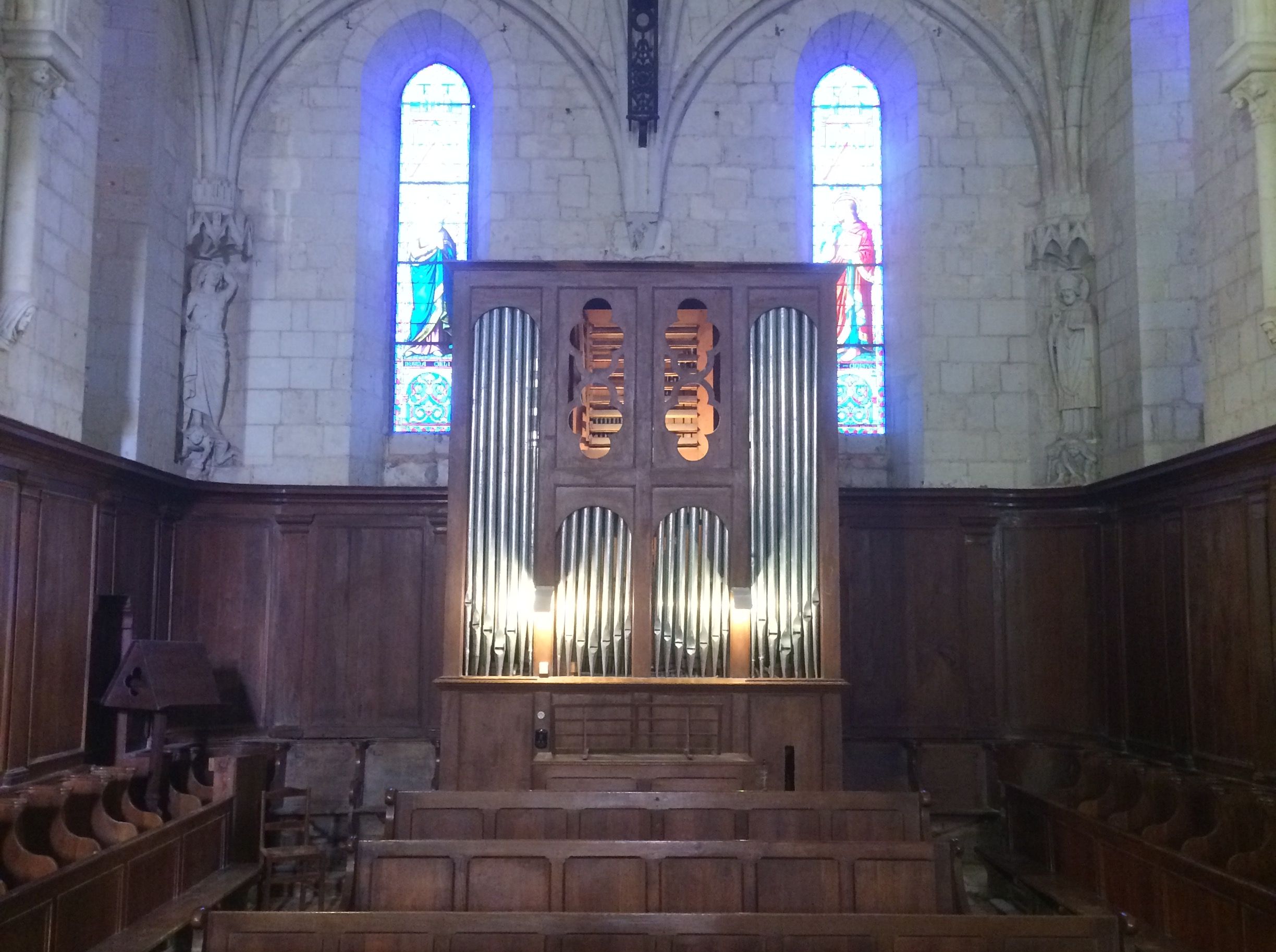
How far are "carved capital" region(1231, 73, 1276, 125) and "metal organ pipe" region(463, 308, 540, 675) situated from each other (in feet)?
18.2

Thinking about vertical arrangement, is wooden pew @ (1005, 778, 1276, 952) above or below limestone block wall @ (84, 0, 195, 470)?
below

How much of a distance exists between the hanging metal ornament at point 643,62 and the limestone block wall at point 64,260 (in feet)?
16.7

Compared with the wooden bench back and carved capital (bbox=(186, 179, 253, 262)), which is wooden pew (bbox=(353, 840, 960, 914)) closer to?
the wooden bench back

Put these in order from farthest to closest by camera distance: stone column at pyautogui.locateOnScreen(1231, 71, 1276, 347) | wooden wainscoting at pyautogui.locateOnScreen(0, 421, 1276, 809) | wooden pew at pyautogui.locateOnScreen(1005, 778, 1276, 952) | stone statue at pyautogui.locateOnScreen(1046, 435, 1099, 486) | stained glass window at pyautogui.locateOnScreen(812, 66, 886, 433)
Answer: stained glass window at pyautogui.locateOnScreen(812, 66, 886, 433)
stone statue at pyautogui.locateOnScreen(1046, 435, 1099, 486)
wooden wainscoting at pyautogui.locateOnScreen(0, 421, 1276, 809)
stone column at pyautogui.locateOnScreen(1231, 71, 1276, 347)
wooden pew at pyautogui.locateOnScreen(1005, 778, 1276, 952)

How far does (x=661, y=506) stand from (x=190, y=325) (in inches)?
217

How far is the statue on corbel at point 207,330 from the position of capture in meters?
12.9

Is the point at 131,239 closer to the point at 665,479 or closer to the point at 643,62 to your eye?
the point at 643,62

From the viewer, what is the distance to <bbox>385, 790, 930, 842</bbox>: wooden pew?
27.6ft

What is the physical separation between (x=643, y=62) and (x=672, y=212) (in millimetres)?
1531

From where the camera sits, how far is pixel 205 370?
42.6 ft

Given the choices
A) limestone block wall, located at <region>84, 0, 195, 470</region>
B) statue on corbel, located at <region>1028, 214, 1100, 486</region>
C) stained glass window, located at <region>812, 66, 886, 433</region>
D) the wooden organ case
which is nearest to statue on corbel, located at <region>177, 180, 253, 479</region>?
limestone block wall, located at <region>84, 0, 195, 470</region>

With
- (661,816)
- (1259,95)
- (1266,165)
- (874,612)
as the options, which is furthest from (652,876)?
(1259,95)

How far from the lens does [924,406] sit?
13.4m

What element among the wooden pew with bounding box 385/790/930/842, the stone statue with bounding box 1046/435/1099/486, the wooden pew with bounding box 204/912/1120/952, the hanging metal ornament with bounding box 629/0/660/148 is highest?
the hanging metal ornament with bounding box 629/0/660/148
